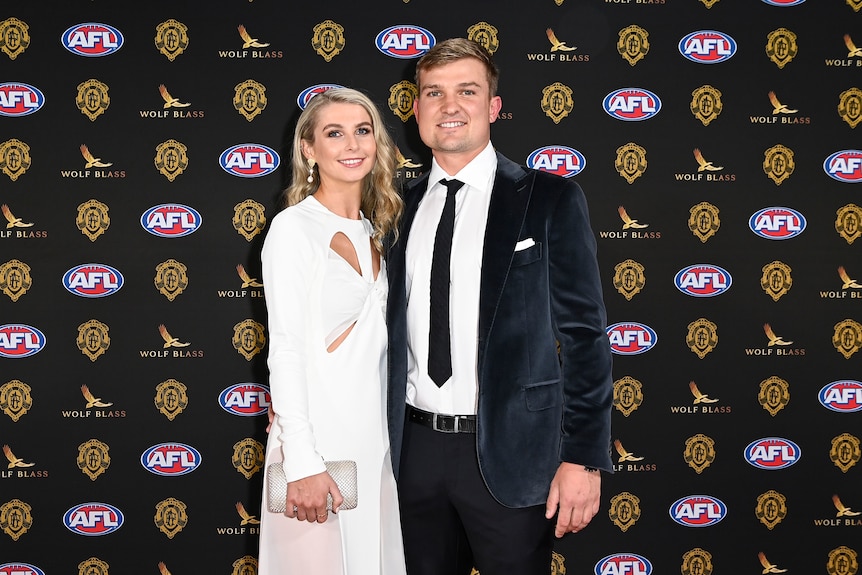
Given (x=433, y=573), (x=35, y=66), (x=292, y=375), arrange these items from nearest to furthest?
(x=292, y=375), (x=433, y=573), (x=35, y=66)

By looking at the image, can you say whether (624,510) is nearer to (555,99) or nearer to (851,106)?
(555,99)

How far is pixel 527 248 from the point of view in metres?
1.87

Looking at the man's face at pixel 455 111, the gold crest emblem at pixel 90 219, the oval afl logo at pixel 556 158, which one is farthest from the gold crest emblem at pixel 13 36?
the oval afl logo at pixel 556 158

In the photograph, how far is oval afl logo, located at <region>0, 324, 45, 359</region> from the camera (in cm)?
319

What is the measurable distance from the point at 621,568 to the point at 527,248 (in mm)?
2192

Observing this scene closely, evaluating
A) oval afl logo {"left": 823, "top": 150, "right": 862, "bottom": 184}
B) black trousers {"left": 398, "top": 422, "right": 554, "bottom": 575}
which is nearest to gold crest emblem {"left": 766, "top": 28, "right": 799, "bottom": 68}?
oval afl logo {"left": 823, "top": 150, "right": 862, "bottom": 184}

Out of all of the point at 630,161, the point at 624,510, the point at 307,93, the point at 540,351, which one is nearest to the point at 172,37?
the point at 307,93

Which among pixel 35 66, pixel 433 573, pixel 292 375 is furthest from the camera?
pixel 35 66

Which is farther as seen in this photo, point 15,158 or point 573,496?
point 15,158

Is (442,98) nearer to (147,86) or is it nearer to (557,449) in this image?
(557,449)

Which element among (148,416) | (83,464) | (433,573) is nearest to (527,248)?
(433,573)

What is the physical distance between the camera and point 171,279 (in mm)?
3189

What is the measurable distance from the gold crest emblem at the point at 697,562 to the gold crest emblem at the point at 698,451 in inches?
16.6

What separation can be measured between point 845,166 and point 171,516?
3830 mm
